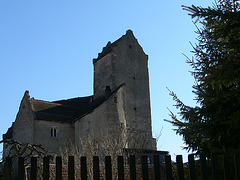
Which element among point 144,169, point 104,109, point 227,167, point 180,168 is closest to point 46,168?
point 144,169

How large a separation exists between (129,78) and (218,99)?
28842mm

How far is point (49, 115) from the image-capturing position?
1242 inches

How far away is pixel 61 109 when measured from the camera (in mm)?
34094

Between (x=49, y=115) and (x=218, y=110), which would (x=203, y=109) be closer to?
(x=218, y=110)

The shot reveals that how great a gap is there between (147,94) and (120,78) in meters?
3.88

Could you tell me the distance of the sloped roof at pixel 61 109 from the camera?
3133 cm

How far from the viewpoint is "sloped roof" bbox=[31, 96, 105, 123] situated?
3133cm

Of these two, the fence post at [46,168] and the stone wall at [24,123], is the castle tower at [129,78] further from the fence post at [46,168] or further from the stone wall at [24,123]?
the fence post at [46,168]

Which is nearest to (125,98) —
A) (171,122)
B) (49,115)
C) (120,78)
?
(120,78)

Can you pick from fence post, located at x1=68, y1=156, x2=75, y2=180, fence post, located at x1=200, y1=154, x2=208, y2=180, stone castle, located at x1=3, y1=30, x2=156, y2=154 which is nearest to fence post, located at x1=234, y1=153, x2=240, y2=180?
fence post, located at x1=200, y1=154, x2=208, y2=180

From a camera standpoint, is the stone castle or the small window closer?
the stone castle

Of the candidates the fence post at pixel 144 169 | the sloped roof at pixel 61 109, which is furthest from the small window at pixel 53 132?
the fence post at pixel 144 169

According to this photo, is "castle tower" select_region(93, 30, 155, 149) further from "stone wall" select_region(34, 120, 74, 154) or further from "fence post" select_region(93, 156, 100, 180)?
"fence post" select_region(93, 156, 100, 180)

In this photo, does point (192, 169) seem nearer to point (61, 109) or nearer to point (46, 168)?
point (46, 168)
